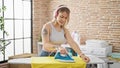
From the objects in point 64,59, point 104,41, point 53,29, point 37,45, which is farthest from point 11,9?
point 64,59

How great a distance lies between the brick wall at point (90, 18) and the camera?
534 centimetres

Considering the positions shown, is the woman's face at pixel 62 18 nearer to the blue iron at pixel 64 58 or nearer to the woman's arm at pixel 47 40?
the woman's arm at pixel 47 40

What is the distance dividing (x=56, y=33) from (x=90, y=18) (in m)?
2.57

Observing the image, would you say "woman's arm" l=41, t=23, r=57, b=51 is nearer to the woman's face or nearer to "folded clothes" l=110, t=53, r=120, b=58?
the woman's face

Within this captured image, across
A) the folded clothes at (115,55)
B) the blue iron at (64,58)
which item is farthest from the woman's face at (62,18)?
the folded clothes at (115,55)

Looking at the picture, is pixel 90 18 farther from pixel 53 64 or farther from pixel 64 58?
pixel 53 64

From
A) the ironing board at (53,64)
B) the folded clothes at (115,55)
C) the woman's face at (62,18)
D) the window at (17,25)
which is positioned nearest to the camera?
the ironing board at (53,64)

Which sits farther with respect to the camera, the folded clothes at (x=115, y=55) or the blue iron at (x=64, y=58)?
the folded clothes at (x=115, y=55)

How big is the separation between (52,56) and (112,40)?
2.47 meters

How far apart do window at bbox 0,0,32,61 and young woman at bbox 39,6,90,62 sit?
2180mm

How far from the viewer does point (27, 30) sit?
5871 millimetres

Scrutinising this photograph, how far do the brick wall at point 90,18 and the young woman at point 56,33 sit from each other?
2.32 m

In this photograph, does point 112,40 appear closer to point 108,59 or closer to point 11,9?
point 108,59

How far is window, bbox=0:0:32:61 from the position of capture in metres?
5.27
